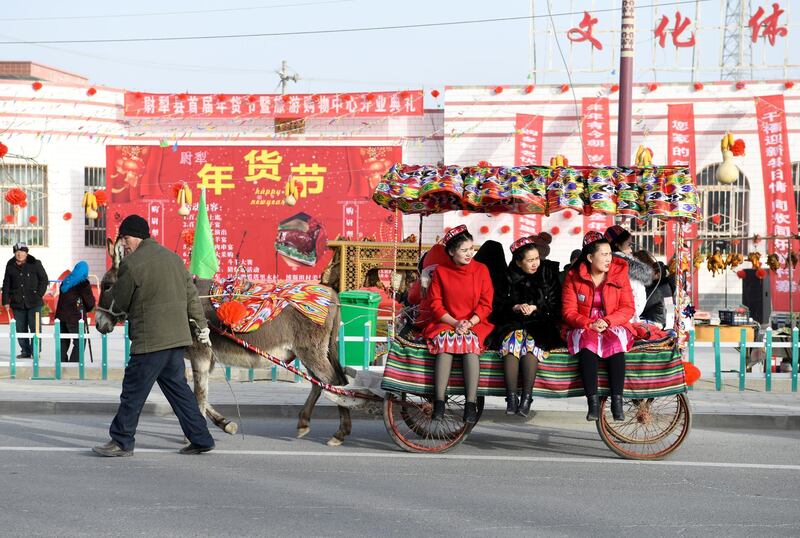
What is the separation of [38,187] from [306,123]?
7277 mm

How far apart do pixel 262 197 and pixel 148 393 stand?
1869 centimetres

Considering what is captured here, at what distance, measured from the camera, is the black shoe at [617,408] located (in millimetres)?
8250

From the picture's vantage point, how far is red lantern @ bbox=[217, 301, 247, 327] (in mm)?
8938

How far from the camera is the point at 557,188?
30.4 feet

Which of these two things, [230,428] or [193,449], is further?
[230,428]

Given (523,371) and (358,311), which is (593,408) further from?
(358,311)

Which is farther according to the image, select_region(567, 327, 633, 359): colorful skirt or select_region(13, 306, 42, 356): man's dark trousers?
select_region(13, 306, 42, 356): man's dark trousers

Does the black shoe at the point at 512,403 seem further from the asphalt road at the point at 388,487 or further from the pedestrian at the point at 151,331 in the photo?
the pedestrian at the point at 151,331

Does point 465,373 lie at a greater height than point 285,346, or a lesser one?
lesser

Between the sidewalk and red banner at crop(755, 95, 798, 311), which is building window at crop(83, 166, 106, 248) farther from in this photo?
red banner at crop(755, 95, 798, 311)

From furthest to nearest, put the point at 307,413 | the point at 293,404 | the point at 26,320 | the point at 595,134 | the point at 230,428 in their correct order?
the point at 595,134 → the point at 26,320 → the point at 293,404 → the point at 307,413 → the point at 230,428

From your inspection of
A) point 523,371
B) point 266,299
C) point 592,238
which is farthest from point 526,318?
point 266,299

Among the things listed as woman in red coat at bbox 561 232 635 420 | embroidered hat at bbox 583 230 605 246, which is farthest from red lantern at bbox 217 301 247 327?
embroidered hat at bbox 583 230 605 246

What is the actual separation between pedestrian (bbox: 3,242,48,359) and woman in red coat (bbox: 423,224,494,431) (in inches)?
410
